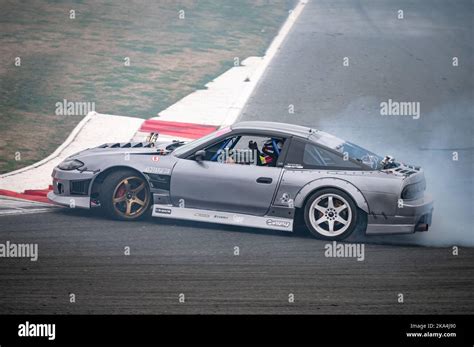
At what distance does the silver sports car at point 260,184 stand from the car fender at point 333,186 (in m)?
0.01

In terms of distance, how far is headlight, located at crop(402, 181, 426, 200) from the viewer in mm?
11652

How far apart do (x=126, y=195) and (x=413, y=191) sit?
3712 millimetres

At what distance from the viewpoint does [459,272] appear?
10219 millimetres

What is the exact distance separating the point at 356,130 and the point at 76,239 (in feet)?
27.9

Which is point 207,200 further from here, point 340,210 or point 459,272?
point 459,272

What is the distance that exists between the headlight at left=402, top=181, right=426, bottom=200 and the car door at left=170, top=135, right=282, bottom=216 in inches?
63.1

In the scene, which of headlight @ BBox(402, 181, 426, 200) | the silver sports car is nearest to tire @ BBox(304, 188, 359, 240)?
the silver sports car

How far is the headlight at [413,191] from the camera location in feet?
38.2

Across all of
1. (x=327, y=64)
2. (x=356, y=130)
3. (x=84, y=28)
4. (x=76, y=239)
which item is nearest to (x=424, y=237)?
(x=76, y=239)

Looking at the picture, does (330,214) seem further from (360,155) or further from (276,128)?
(276,128)

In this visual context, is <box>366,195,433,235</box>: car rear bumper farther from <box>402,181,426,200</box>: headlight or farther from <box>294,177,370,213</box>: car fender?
<box>294,177,370,213</box>: car fender

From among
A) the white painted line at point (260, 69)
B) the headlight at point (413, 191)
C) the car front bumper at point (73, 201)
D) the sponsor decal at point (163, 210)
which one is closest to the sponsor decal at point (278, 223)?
the sponsor decal at point (163, 210)
